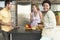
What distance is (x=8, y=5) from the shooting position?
245cm

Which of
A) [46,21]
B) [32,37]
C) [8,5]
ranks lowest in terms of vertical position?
[32,37]

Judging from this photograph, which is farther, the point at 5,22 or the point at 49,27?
the point at 5,22

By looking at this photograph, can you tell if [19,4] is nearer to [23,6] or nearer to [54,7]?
[23,6]

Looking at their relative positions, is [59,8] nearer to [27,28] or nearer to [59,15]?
[59,15]

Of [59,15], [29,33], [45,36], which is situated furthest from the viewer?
[59,15]

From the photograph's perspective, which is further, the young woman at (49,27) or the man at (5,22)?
the man at (5,22)

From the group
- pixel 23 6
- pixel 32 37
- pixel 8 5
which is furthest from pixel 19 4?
pixel 32 37

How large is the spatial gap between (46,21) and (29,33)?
0.28 metres

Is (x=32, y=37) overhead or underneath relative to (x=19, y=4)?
underneath

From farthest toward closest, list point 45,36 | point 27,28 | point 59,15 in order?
point 59,15 → point 27,28 → point 45,36

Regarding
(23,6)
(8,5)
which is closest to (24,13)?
(23,6)

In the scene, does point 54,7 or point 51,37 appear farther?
point 54,7

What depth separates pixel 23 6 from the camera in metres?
3.99

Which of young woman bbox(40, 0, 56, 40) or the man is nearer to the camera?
A: young woman bbox(40, 0, 56, 40)
